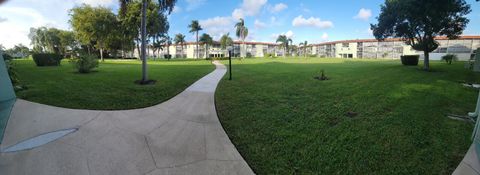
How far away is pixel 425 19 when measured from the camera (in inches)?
547

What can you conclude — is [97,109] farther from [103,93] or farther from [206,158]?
[206,158]

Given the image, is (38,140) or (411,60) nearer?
(38,140)

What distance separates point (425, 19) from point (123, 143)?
19.1 m

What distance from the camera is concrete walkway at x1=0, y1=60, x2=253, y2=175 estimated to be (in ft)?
10.2

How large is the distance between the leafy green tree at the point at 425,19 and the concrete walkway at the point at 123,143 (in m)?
15.8

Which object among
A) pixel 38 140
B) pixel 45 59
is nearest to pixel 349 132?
pixel 38 140

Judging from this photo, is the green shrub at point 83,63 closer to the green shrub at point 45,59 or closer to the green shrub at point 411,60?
the green shrub at point 45,59

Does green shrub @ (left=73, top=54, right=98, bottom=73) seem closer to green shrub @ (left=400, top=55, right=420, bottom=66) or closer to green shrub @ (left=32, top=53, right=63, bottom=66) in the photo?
green shrub @ (left=32, top=53, right=63, bottom=66)

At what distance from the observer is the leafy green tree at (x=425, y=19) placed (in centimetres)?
1295

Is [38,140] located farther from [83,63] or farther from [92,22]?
[92,22]

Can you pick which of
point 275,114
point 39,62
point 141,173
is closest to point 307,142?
point 275,114

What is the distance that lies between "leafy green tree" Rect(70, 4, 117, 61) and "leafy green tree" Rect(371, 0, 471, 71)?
121ft

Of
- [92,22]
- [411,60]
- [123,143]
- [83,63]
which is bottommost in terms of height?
[123,143]

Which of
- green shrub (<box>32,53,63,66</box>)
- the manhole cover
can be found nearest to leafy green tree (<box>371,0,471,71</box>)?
the manhole cover
